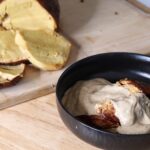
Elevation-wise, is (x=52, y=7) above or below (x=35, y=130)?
above

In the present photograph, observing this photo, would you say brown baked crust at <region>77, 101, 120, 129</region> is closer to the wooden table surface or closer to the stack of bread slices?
the wooden table surface

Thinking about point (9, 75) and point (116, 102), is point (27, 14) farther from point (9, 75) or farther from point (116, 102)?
point (116, 102)

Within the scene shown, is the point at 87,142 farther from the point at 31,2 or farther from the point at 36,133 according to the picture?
the point at 31,2

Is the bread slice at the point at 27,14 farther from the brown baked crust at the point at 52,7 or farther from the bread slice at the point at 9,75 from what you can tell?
the bread slice at the point at 9,75

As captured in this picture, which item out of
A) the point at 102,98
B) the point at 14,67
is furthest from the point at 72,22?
the point at 102,98

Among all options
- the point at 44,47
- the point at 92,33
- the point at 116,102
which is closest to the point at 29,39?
the point at 44,47

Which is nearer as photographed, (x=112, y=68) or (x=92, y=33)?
(x=112, y=68)

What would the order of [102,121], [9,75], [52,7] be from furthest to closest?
[52,7] < [9,75] < [102,121]

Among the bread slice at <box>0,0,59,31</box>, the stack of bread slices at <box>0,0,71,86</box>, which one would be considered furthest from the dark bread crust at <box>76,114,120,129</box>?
the bread slice at <box>0,0,59,31</box>

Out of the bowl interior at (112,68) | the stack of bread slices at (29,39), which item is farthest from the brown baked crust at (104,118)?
the stack of bread slices at (29,39)
